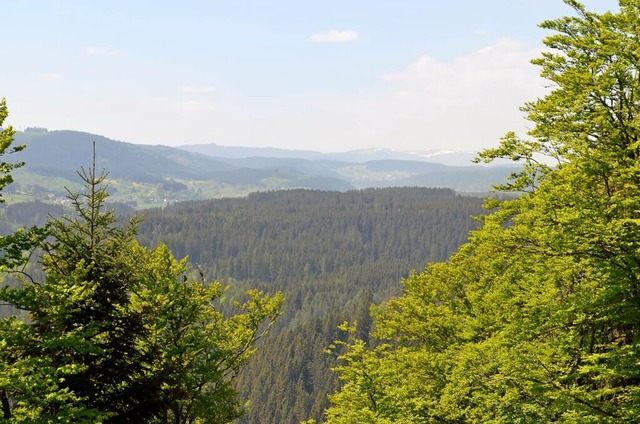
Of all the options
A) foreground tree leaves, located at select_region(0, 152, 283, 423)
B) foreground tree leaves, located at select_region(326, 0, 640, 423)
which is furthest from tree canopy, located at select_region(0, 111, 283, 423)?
foreground tree leaves, located at select_region(326, 0, 640, 423)

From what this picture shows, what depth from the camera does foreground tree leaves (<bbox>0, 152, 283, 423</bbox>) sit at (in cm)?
1333

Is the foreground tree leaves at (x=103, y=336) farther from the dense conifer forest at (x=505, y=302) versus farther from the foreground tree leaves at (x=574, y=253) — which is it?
the foreground tree leaves at (x=574, y=253)

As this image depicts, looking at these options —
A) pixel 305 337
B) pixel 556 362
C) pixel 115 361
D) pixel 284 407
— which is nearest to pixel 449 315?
pixel 556 362

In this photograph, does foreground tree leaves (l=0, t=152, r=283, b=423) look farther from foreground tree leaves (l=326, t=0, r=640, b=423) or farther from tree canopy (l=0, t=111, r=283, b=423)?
foreground tree leaves (l=326, t=0, r=640, b=423)

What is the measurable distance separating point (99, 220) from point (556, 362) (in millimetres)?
16717

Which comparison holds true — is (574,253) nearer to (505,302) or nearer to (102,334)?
(505,302)

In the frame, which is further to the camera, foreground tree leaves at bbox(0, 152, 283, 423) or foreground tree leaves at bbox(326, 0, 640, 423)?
foreground tree leaves at bbox(326, 0, 640, 423)

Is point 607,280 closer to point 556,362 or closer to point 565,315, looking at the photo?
point 565,315

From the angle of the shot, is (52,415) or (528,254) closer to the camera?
(52,415)

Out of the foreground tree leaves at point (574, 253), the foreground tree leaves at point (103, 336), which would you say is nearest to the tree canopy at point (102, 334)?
the foreground tree leaves at point (103, 336)

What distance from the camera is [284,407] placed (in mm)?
160500

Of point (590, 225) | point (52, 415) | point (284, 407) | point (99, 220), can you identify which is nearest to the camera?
point (52, 415)

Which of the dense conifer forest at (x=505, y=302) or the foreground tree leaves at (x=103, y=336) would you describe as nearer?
the foreground tree leaves at (x=103, y=336)

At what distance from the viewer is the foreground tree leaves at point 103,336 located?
13328 mm
